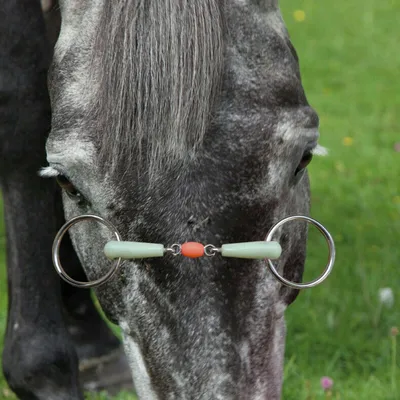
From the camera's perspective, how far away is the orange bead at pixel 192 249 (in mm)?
2271

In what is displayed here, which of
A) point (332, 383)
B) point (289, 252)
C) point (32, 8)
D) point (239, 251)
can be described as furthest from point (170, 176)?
point (332, 383)

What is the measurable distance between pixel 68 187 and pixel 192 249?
0.46m

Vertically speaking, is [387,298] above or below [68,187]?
below

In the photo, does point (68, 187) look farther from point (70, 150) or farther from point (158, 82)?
point (158, 82)

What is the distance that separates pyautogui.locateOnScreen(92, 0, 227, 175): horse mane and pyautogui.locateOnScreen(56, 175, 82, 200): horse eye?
185 millimetres

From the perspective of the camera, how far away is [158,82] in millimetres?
2326

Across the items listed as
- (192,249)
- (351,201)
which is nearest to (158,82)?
(192,249)

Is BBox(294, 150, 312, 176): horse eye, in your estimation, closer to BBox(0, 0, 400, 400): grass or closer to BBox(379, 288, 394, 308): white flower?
BBox(0, 0, 400, 400): grass

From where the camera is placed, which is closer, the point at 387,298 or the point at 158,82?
the point at 158,82

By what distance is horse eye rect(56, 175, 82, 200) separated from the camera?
252 centimetres

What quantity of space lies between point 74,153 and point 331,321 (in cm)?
224

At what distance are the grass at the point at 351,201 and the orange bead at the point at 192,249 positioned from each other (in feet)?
4.72

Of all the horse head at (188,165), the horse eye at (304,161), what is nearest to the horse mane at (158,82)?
the horse head at (188,165)

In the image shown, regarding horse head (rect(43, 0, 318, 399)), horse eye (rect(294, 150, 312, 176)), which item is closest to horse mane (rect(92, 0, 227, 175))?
horse head (rect(43, 0, 318, 399))
